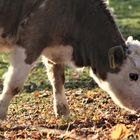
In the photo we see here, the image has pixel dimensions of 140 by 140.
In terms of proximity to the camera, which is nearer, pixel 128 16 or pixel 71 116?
pixel 71 116

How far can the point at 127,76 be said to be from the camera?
28.9 ft

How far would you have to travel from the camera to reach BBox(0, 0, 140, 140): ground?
685 centimetres

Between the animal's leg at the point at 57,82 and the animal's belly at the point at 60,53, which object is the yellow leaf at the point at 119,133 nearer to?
the animal's belly at the point at 60,53

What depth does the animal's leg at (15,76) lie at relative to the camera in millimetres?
8977

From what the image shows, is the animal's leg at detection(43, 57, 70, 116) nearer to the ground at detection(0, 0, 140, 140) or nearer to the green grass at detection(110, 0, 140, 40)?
the ground at detection(0, 0, 140, 140)

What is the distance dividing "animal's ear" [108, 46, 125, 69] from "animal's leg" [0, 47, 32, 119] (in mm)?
1256

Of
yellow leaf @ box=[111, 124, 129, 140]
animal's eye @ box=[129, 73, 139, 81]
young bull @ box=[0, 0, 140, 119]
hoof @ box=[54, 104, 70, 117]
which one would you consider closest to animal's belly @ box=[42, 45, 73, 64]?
young bull @ box=[0, 0, 140, 119]

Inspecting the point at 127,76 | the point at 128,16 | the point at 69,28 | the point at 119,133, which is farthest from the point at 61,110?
the point at 128,16

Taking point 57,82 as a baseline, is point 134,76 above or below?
above

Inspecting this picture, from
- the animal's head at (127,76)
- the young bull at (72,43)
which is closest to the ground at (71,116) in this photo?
the animal's head at (127,76)

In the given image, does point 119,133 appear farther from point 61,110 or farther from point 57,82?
point 57,82

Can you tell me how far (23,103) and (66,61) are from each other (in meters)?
2.11

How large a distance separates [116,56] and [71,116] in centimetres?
125

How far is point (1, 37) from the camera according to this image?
937 centimetres
